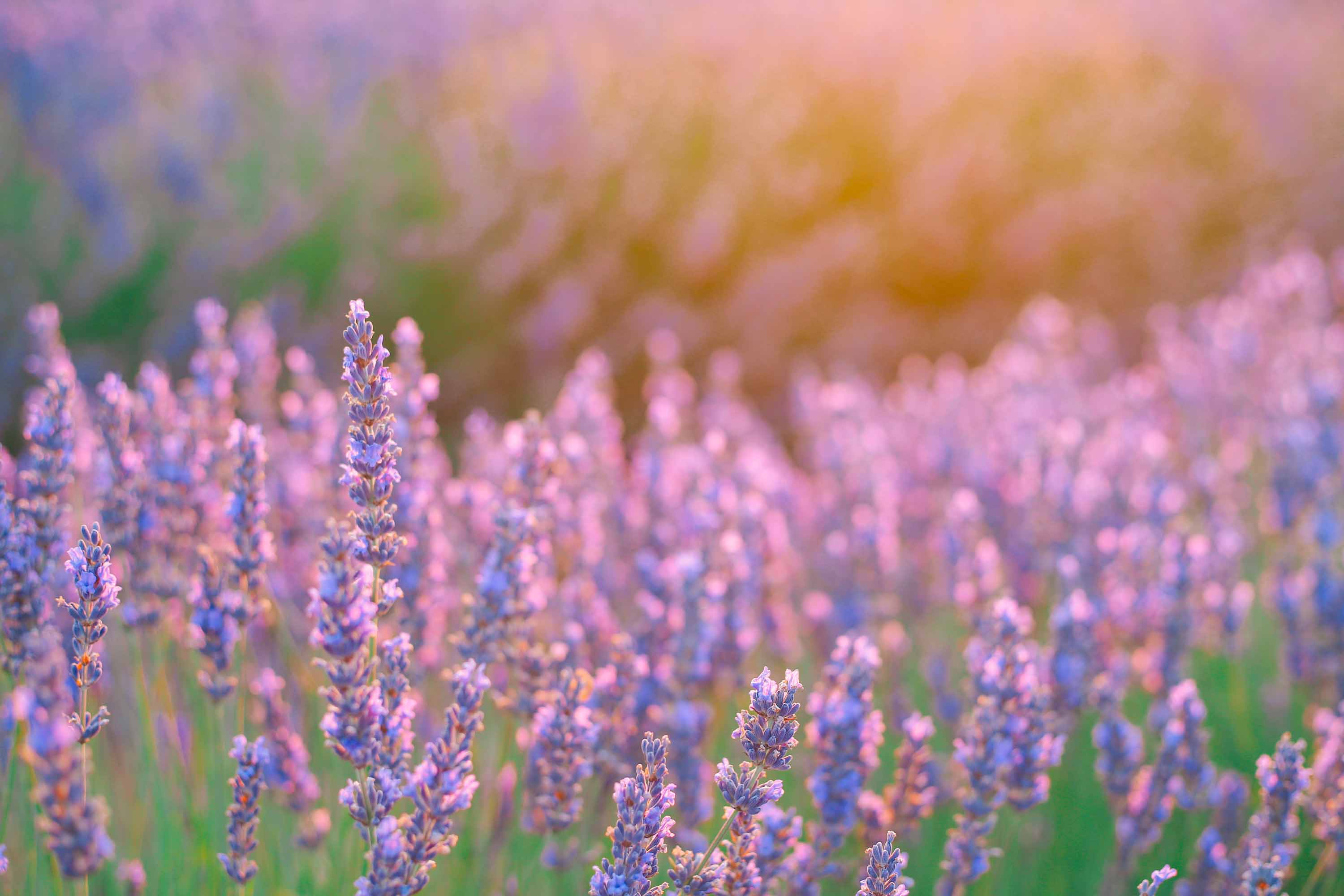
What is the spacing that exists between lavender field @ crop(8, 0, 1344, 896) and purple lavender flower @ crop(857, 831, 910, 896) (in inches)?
0.7

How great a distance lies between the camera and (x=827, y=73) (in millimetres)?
6781

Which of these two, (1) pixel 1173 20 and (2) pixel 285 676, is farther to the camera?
(1) pixel 1173 20

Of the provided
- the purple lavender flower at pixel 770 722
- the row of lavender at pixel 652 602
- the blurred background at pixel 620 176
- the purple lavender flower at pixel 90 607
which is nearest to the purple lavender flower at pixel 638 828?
the row of lavender at pixel 652 602

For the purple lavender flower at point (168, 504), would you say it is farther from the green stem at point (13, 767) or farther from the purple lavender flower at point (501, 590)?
the purple lavender flower at point (501, 590)

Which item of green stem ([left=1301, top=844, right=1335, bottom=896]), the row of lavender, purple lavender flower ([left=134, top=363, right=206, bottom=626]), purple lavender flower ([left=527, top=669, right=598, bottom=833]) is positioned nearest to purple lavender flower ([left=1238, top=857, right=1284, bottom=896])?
the row of lavender

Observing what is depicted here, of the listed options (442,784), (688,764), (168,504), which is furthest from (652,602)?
(168,504)

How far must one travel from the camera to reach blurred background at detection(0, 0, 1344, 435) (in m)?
4.94

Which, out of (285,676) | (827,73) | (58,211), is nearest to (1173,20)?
(827,73)

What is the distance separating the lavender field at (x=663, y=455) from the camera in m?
1.58

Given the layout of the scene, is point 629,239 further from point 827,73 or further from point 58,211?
point 58,211

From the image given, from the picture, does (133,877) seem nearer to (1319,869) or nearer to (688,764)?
(688,764)

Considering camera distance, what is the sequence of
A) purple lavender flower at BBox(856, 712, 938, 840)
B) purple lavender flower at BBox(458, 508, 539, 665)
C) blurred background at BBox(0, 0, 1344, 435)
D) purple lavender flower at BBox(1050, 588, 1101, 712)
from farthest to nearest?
1. blurred background at BBox(0, 0, 1344, 435)
2. purple lavender flower at BBox(1050, 588, 1101, 712)
3. purple lavender flower at BBox(856, 712, 938, 840)
4. purple lavender flower at BBox(458, 508, 539, 665)

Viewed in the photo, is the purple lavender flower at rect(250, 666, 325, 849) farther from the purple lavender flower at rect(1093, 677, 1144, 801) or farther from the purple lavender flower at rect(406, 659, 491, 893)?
the purple lavender flower at rect(1093, 677, 1144, 801)

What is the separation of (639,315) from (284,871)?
364 centimetres
